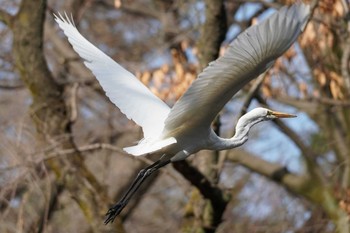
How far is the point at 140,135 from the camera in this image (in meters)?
7.29

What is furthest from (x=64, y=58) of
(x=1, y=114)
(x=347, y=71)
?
(x=347, y=71)

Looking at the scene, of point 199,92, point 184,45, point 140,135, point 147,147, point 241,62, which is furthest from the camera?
point 184,45

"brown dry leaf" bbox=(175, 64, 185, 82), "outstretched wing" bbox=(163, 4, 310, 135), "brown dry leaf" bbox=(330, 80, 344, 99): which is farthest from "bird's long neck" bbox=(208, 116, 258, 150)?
"brown dry leaf" bbox=(330, 80, 344, 99)

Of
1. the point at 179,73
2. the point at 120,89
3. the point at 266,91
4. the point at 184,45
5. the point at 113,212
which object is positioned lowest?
the point at 266,91

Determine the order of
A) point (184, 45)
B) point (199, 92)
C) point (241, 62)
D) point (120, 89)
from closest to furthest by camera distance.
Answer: point (241, 62) < point (199, 92) < point (120, 89) < point (184, 45)

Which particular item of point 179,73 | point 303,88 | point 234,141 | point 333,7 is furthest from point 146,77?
point 234,141

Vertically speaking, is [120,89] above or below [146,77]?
above

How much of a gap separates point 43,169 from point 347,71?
8.11 feet

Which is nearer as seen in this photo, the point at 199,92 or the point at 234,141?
the point at 199,92

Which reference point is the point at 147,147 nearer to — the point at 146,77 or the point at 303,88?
the point at 146,77

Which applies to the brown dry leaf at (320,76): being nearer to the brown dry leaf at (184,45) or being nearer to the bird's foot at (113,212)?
the brown dry leaf at (184,45)

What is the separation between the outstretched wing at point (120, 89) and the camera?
596 cm

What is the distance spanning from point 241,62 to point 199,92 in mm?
337

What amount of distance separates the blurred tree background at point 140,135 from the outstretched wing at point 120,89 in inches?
13.4
